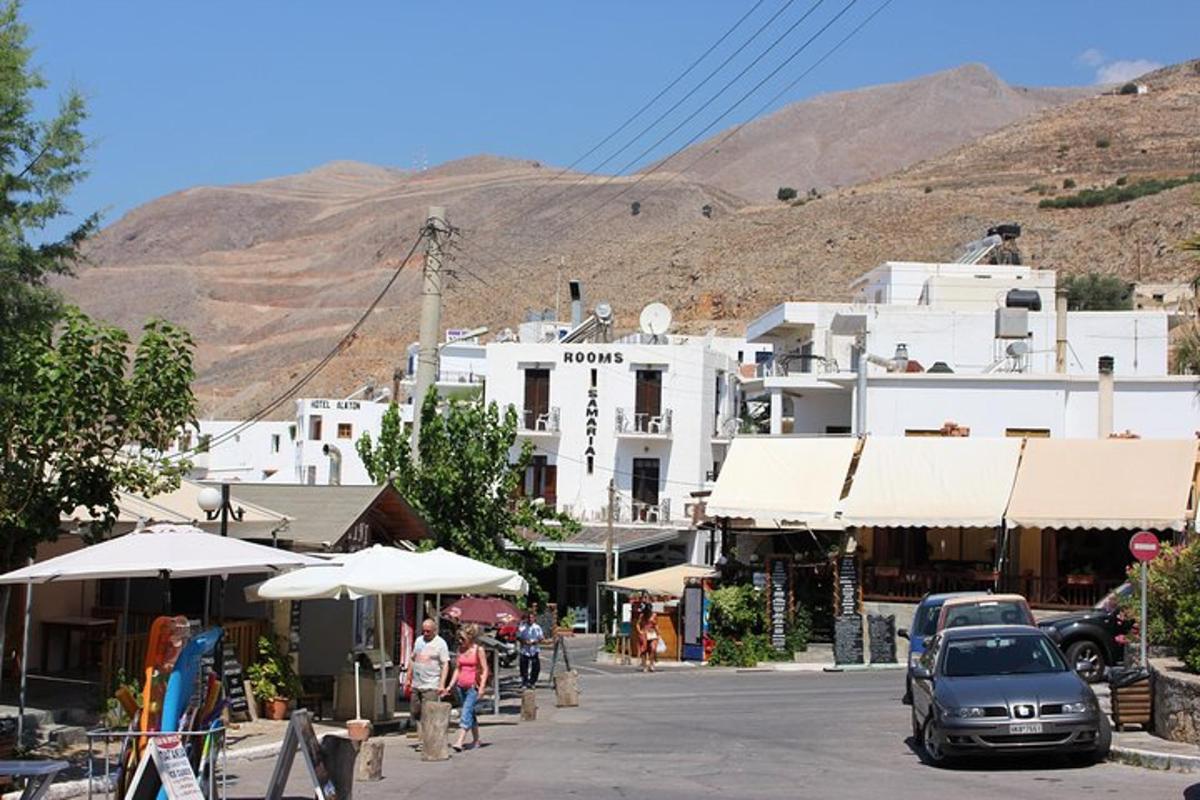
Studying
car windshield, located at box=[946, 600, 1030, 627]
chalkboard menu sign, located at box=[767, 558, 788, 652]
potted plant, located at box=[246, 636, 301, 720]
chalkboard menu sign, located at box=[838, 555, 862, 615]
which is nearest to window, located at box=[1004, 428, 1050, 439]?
chalkboard menu sign, located at box=[838, 555, 862, 615]

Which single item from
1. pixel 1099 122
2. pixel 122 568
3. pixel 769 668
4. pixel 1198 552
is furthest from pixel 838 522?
pixel 1099 122

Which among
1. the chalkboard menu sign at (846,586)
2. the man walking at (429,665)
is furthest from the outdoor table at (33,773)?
the chalkboard menu sign at (846,586)

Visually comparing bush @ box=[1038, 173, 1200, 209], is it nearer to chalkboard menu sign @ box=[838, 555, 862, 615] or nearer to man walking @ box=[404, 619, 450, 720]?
chalkboard menu sign @ box=[838, 555, 862, 615]

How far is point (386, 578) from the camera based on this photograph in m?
20.4

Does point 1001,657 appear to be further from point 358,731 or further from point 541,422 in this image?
point 541,422

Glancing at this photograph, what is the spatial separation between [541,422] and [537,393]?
49.4 inches

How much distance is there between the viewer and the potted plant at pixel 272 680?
70.6 ft

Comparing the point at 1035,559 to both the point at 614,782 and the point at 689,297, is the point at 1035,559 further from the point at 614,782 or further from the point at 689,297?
the point at 689,297

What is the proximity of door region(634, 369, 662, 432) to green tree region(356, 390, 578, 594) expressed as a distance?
27.9 meters

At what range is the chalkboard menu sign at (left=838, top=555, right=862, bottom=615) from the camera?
123ft

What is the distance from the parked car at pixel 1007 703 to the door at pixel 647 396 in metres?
45.4

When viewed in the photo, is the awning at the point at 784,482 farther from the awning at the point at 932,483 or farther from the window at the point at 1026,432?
the window at the point at 1026,432

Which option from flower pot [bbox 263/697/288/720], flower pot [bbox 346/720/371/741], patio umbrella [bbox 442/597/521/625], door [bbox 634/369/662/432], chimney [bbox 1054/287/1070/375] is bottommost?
flower pot [bbox 263/697/288/720]

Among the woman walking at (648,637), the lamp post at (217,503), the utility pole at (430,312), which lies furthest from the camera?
the woman walking at (648,637)
